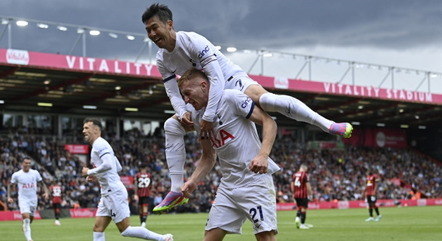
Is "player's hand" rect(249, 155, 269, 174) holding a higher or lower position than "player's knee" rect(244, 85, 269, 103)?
lower

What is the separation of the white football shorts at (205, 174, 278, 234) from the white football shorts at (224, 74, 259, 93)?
0.99 m

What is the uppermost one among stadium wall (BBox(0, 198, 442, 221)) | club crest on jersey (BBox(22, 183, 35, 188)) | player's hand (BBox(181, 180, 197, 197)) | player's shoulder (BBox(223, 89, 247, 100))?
player's shoulder (BBox(223, 89, 247, 100))

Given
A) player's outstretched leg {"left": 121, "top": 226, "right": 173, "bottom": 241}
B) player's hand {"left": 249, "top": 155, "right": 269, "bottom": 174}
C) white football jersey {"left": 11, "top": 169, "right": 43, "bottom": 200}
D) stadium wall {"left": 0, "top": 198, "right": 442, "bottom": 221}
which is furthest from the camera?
stadium wall {"left": 0, "top": 198, "right": 442, "bottom": 221}

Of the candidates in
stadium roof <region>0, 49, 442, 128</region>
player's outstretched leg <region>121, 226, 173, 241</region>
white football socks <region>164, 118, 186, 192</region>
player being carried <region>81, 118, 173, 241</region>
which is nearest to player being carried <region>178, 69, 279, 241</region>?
white football socks <region>164, 118, 186, 192</region>

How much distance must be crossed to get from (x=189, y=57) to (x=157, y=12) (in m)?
0.71

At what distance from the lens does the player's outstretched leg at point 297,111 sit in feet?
23.4

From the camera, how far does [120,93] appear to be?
47625 millimetres

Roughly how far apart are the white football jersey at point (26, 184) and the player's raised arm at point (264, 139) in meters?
14.1

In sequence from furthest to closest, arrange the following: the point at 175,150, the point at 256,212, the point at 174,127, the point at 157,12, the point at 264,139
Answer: the point at 175,150
the point at 174,127
the point at 157,12
the point at 256,212
the point at 264,139

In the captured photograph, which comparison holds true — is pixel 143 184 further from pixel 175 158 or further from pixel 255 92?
pixel 255 92

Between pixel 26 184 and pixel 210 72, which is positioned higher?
pixel 210 72

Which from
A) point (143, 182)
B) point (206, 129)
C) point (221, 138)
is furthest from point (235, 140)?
point (143, 182)

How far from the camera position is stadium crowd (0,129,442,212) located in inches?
1678

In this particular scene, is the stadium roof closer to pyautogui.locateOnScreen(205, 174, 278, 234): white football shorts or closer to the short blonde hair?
the short blonde hair
